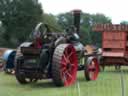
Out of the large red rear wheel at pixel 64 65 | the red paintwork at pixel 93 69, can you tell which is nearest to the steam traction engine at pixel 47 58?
the large red rear wheel at pixel 64 65

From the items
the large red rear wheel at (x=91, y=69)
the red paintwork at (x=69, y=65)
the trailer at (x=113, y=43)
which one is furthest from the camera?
the trailer at (x=113, y=43)

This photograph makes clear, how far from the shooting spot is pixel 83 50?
17.4 metres

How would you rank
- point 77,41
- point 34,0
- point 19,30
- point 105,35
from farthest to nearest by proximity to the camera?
point 34,0
point 19,30
point 105,35
point 77,41

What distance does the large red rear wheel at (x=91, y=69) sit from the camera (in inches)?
671

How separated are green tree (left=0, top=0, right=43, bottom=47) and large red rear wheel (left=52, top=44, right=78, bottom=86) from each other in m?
50.3

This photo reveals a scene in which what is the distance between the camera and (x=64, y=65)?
1533 centimetres

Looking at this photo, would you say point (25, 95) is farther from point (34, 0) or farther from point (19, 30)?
point (34, 0)

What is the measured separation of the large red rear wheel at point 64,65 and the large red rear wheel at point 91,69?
1033 millimetres

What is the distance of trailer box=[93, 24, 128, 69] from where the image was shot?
76.1 ft

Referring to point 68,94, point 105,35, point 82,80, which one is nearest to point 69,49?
point 82,80

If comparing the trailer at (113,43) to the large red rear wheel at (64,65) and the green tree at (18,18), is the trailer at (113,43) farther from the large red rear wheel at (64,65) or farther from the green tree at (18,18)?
the green tree at (18,18)

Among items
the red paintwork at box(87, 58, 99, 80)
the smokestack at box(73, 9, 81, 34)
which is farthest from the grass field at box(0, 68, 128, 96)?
the smokestack at box(73, 9, 81, 34)

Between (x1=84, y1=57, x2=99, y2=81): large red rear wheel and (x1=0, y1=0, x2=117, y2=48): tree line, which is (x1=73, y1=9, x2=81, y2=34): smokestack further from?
(x1=0, y1=0, x2=117, y2=48): tree line

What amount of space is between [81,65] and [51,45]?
2.20 metres
